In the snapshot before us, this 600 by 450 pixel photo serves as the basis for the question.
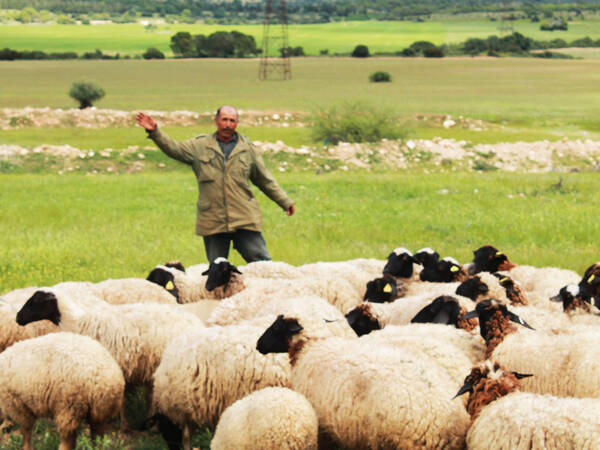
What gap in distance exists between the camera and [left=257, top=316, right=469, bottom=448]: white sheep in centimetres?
511

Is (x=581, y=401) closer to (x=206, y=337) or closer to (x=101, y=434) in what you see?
(x=206, y=337)

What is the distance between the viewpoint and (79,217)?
59.2ft

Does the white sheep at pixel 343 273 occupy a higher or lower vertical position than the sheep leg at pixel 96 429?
higher

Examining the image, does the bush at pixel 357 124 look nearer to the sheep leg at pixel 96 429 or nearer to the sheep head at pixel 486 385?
the sheep leg at pixel 96 429

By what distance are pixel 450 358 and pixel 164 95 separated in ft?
207

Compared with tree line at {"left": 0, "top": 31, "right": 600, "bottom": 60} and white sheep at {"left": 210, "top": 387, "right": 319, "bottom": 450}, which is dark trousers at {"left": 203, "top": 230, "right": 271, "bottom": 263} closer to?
white sheep at {"left": 210, "top": 387, "right": 319, "bottom": 450}

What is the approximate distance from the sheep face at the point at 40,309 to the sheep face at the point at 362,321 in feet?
9.39

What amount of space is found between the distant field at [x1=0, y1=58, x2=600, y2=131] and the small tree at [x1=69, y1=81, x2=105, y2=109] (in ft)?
4.54

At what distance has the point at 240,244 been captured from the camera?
10.1 m

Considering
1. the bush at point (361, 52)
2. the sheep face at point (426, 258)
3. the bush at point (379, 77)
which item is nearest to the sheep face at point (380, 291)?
the sheep face at point (426, 258)

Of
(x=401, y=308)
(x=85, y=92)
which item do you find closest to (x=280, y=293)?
(x=401, y=308)

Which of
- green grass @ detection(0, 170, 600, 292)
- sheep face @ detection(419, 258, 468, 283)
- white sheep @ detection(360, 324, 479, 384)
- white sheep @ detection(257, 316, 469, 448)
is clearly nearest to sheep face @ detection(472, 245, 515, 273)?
sheep face @ detection(419, 258, 468, 283)

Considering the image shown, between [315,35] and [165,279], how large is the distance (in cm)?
14543

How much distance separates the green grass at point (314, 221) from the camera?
1347 cm
